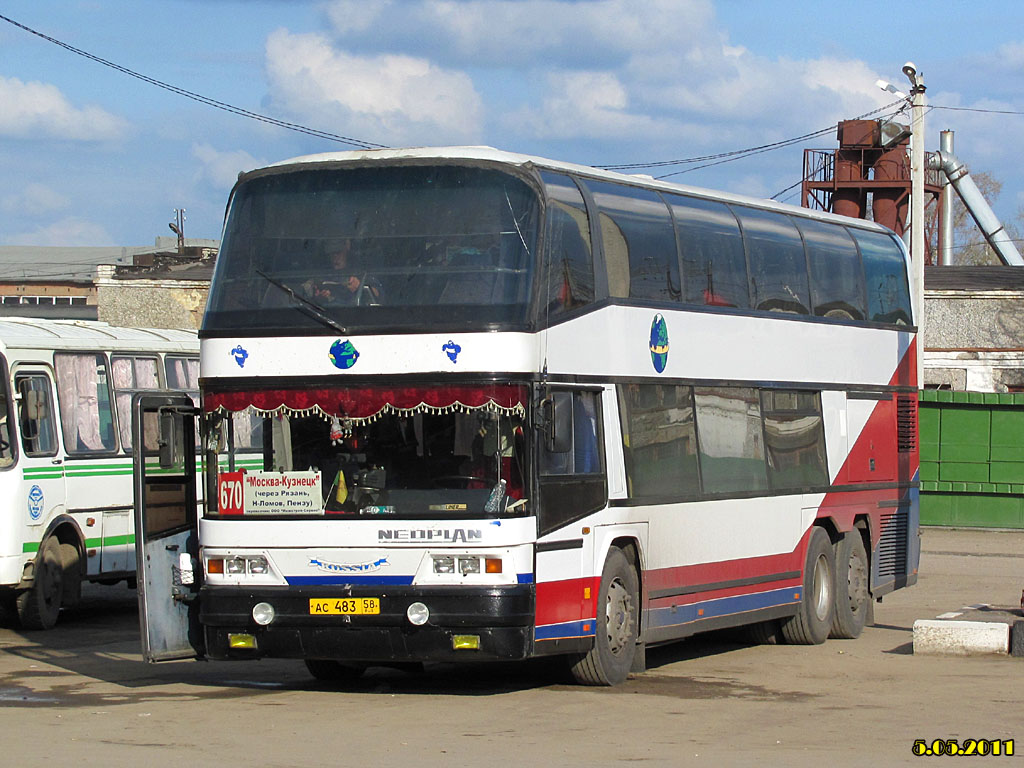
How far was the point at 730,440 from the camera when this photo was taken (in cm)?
1492

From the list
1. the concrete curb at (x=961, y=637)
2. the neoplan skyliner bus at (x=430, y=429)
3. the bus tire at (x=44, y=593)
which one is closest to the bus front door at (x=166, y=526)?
the neoplan skyliner bus at (x=430, y=429)

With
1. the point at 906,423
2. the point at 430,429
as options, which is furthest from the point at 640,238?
the point at 906,423

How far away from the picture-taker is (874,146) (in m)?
50.9

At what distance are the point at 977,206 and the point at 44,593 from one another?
1909 inches

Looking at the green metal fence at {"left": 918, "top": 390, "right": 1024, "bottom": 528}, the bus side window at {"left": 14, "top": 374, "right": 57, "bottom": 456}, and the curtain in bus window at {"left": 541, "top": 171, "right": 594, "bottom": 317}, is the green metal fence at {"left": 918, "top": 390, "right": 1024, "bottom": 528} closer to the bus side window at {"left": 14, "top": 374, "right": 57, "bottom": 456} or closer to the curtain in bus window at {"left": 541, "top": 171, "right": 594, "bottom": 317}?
the bus side window at {"left": 14, "top": 374, "right": 57, "bottom": 456}

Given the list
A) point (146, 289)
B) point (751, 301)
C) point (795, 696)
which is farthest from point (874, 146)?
point (795, 696)

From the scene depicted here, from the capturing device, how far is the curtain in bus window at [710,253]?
47.1 feet

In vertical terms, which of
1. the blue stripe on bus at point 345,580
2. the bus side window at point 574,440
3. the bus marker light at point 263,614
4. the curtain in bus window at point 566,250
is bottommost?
the bus marker light at point 263,614

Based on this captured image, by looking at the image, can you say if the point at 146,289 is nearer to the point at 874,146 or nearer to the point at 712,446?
the point at 874,146

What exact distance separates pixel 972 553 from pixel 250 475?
19.1m

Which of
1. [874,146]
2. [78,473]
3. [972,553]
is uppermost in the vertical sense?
[874,146]

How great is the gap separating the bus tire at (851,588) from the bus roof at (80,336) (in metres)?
8.66

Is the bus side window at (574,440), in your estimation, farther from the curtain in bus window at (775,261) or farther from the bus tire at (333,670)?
the curtain in bus window at (775,261)

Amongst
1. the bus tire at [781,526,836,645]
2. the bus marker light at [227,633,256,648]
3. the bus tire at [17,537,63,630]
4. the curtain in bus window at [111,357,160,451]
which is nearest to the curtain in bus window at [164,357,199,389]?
the curtain in bus window at [111,357,160,451]
